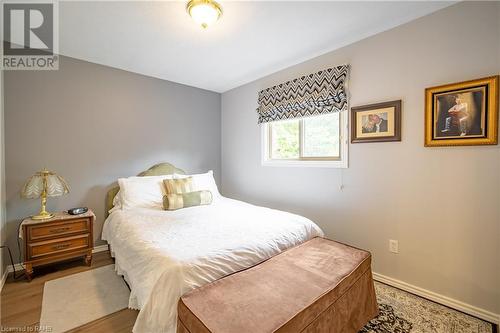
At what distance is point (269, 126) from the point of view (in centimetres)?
339

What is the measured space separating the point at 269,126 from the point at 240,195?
4.06ft

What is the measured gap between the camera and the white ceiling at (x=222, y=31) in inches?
72.9

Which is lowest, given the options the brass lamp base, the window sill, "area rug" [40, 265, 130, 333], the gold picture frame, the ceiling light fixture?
"area rug" [40, 265, 130, 333]

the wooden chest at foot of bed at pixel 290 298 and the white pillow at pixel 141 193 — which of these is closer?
the wooden chest at foot of bed at pixel 290 298

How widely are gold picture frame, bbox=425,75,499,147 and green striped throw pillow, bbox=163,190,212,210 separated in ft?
7.64

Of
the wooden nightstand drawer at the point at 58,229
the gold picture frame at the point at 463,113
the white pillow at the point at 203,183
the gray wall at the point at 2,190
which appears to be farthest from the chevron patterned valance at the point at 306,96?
the gray wall at the point at 2,190

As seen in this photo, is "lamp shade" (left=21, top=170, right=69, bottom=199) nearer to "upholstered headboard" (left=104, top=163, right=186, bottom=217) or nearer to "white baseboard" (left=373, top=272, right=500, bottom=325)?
"upholstered headboard" (left=104, top=163, right=186, bottom=217)

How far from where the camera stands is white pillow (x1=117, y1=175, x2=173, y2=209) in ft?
8.71

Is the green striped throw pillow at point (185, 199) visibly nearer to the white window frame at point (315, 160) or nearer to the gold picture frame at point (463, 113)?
the white window frame at point (315, 160)

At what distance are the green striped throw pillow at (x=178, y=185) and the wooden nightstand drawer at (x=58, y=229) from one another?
889 millimetres

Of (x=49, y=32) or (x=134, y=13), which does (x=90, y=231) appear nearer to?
(x=49, y=32)

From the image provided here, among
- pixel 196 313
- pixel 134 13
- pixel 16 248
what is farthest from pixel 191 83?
pixel 196 313

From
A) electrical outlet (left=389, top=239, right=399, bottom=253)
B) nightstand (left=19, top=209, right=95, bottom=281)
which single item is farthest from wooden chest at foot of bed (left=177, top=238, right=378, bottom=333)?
nightstand (left=19, top=209, right=95, bottom=281)

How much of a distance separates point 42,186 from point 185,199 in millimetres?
1398
